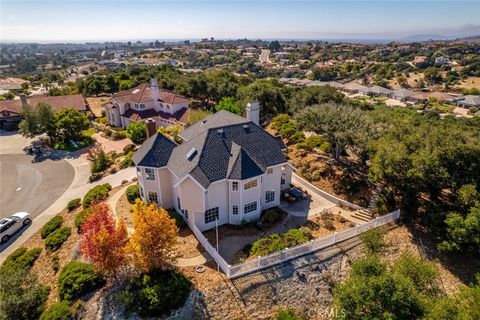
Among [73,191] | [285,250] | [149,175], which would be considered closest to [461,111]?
[285,250]

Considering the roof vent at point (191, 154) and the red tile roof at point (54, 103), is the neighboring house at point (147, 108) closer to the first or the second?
the red tile roof at point (54, 103)

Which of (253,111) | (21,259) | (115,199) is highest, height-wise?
(253,111)

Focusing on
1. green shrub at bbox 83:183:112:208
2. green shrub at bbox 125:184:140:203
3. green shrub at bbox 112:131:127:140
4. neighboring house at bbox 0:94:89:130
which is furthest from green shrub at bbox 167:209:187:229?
neighboring house at bbox 0:94:89:130

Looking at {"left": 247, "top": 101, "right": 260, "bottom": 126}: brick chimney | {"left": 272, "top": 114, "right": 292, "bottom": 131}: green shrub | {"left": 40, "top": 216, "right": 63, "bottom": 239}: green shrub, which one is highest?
{"left": 247, "top": 101, "right": 260, "bottom": 126}: brick chimney

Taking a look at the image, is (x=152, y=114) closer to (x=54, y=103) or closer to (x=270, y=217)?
(x=54, y=103)

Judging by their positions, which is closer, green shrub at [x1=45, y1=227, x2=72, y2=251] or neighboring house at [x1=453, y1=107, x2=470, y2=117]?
green shrub at [x1=45, y1=227, x2=72, y2=251]

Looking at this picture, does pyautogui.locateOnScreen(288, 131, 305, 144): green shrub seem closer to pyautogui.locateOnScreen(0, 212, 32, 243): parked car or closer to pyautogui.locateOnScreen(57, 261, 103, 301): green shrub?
pyautogui.locateOnScreen(57, 261, 103, 301): green shrub
